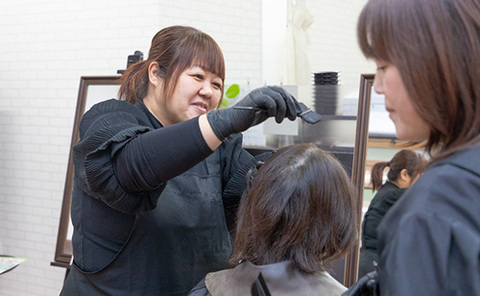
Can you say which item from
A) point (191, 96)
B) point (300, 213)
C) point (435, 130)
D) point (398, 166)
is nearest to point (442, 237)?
point (435, 130)

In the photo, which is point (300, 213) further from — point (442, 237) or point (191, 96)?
point (191, 96)

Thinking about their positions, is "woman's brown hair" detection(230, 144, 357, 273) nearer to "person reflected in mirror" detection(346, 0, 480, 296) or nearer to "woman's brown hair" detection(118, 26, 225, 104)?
"person reflected in mirror" detection(346, 0, 480, 296)

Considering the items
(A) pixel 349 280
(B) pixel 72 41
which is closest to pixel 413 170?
(A) pixel 349 280

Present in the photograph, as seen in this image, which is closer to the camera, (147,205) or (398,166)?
(147,205)

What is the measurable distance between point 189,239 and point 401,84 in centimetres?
114

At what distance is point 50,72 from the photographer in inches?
157

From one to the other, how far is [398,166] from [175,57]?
3.47ft

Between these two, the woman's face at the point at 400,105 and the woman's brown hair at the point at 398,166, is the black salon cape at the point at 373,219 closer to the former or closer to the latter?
the woman's brown hair at the point at 398,166

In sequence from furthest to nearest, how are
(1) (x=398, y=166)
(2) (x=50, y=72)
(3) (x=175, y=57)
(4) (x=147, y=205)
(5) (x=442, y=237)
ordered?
(2) (x=50, y=72) → (1) (x=398, y=166) → (3) (x=175, y=57) → (4) (x=147, y=205) → (5) (x=442, y=237)

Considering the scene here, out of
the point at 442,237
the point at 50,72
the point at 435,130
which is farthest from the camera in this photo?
the point at 50,72

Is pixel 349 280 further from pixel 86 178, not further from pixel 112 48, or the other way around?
→ pixel 112 48

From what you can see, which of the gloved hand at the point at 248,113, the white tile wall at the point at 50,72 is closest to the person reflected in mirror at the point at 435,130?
the gloved hand at the point at 248,113

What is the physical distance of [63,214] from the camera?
126 inches

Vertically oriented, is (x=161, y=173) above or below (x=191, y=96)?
below
